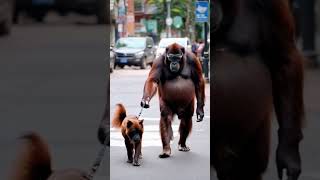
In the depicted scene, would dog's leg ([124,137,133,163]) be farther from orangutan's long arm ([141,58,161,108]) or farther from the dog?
the dog

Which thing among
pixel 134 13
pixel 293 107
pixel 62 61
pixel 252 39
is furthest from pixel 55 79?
pixel 293 107

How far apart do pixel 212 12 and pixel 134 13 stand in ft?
1.73

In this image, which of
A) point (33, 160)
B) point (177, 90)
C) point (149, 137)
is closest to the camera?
point (33, 160)

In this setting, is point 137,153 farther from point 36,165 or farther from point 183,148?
point 36,165

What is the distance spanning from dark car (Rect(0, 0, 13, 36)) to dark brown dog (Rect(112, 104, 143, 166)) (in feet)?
2.55

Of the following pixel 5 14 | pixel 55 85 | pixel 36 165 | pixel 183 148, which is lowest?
pixel 183 148

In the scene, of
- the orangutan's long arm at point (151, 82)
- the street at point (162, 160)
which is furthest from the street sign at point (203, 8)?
the street at point (162, 160)

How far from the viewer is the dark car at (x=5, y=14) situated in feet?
7.22

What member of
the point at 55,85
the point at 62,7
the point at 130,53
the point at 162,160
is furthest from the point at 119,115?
the point at 130,53

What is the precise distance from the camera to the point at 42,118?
7.59ft

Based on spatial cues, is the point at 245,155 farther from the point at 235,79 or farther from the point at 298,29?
the point at 298,29

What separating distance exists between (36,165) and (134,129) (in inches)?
27.1

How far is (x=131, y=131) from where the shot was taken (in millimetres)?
2865

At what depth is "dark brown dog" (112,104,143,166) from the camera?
2.86 meters
